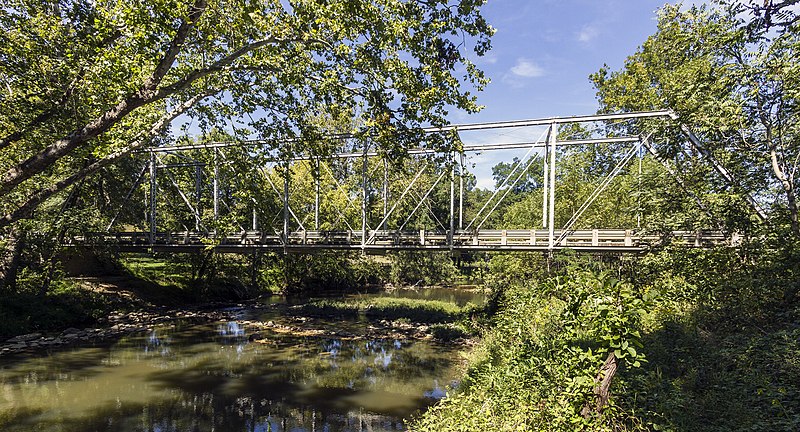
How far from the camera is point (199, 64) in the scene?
1135 centimetres

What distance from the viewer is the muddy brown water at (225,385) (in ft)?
34.9

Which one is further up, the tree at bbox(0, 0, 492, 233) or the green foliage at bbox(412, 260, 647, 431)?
the tree at bbox(0, 0, 492, 233)

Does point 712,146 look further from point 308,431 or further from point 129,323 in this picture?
point 129,323

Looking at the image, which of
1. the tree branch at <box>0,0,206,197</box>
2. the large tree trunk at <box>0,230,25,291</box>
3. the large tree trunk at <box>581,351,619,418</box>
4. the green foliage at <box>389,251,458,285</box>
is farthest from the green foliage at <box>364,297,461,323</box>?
the tree branch at <box>0,0,206,197</box>

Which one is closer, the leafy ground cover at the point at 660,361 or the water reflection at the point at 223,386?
the leafy ground cover at the point at 660,361

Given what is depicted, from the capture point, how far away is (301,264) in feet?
128

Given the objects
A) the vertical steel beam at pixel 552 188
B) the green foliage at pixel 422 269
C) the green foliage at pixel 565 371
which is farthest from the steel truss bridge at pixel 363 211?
the green foliage at pixel 422 269

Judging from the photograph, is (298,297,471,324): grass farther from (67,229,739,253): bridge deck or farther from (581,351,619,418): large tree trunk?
(581,351,619,418): large tree trunk

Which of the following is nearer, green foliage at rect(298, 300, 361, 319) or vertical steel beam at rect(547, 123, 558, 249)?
vertical steel beam at rect(547, 123, 558, 249)

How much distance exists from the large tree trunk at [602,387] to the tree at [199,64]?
7.79 metres

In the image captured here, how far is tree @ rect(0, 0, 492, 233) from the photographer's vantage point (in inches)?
343

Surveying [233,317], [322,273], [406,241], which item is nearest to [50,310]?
[233,317]

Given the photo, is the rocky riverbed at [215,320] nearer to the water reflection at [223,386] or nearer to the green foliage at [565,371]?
the water reflection at [223,386]

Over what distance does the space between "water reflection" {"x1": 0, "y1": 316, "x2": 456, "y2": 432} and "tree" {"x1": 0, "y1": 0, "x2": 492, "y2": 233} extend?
232 inches
